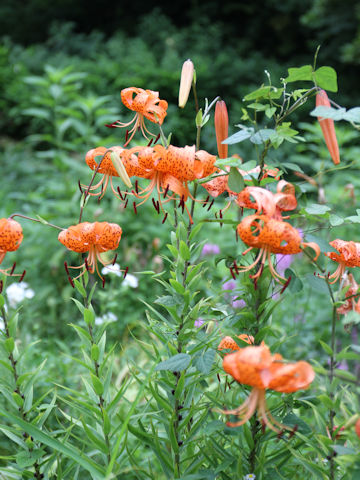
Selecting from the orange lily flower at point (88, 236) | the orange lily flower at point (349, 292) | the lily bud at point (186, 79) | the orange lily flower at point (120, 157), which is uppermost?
the lily bud at point (186, 79)

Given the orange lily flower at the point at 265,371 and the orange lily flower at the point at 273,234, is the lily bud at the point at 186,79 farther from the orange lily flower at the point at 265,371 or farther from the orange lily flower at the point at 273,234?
the orange lily flower at the point at 265,371

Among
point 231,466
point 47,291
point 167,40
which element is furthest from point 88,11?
point 231,466

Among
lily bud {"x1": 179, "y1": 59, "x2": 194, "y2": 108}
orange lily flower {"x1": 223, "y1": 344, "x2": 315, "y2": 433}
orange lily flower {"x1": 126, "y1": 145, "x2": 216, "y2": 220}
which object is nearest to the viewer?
orange lily flower {"x1": 223, "y1": 344, "x2": 315, "y2": 433}

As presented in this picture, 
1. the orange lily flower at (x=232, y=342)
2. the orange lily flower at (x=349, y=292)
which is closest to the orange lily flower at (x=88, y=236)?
the orange lily flower at (x=232, y=342)

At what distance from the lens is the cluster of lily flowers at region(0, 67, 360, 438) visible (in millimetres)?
555

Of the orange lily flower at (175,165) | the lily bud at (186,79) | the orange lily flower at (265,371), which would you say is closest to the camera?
the orange lily flower at (265,371)

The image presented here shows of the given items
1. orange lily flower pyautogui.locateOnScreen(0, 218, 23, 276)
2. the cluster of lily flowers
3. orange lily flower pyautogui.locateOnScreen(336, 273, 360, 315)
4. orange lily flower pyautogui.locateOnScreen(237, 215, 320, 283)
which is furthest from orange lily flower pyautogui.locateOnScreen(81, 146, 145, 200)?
orange lily flower pyautogui.locateOnScreen(336, 273, 360, 315)

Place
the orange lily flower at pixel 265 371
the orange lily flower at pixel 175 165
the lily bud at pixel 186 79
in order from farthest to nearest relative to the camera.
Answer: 1. the lily bud at pixel 186 79
2. the orange lily flower at pixel 175 165
3. the orange lily flower at pixel 265 371

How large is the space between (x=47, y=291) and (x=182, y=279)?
156cm

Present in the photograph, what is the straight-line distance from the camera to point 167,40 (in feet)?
19.2

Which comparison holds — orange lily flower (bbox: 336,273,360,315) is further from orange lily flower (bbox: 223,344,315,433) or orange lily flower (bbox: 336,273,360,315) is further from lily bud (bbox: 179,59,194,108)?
lily bud (bbox: 179,59,194,108)

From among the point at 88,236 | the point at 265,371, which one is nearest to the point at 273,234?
the point at 265,371

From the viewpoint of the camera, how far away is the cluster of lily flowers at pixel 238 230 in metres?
0.56

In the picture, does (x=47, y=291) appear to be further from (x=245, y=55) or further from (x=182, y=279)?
(x=245, y=55)
